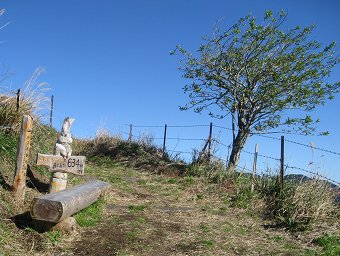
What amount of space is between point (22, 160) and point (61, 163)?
2.85 ft

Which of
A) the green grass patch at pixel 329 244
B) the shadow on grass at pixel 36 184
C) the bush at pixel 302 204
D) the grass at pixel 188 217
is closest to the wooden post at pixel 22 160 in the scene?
the grass at pixel 188 217

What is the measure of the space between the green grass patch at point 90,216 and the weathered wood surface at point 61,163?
0.69m

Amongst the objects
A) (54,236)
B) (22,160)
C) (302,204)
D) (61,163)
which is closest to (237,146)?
(302,204)

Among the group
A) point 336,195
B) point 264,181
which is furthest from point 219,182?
point 336,195

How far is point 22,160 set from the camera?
6168 mm

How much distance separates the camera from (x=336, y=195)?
856 cm

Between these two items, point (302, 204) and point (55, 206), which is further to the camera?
point (302, 204)

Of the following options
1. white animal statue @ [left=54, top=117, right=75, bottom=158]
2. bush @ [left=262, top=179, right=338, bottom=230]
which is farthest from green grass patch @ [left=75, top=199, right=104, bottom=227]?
bush @ [left=262, top=179, right=338, bottom=230]

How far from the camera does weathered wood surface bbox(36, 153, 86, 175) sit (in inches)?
269

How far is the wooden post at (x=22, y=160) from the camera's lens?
239 inches

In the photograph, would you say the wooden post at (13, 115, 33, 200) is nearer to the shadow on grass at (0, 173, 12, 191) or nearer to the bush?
the shadow on grass at (0, 173, 12, 191)

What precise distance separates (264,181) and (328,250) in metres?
3.49

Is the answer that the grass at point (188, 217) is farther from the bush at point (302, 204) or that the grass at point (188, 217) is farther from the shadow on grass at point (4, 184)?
the shadow on grass at point (4, 184)

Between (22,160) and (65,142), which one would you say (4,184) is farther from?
(65,142)
